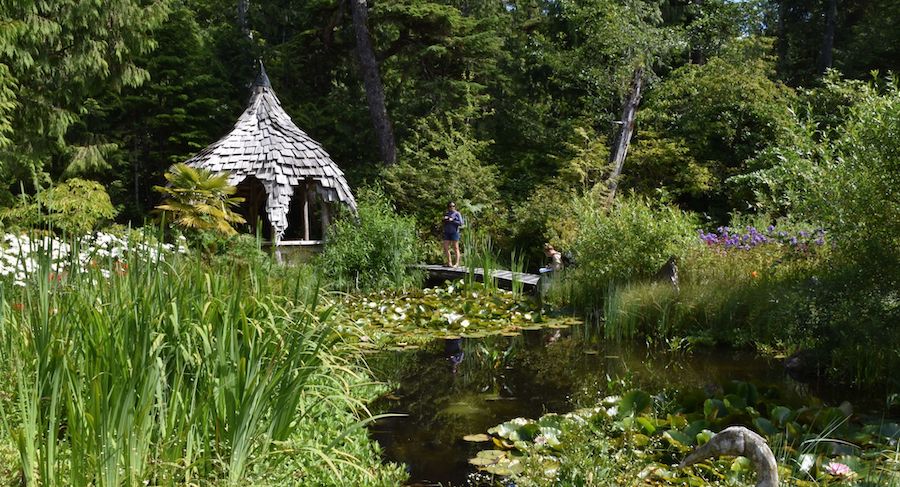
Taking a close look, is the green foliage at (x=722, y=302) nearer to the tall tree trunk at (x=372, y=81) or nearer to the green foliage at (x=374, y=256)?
the green foliage at (x=374, y=256)

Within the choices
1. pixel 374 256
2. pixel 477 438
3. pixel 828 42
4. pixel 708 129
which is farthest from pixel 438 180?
pixel 828 42

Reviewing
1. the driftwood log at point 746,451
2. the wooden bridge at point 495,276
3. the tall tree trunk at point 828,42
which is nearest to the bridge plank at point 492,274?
the wooden bridge at point 495,276

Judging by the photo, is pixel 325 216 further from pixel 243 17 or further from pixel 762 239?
pixel 243 17

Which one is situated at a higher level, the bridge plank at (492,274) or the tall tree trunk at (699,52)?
the tall tree trunk at (699,52)

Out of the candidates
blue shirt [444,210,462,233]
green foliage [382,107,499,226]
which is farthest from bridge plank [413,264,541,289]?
green foliage [382,107,499,226]

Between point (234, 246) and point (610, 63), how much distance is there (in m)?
10.4

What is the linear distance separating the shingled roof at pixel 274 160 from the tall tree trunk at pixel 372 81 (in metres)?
2.83

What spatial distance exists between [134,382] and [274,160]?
34.7 ft

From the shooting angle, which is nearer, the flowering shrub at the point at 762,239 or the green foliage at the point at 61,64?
the flowering shrub at the point at 762,239

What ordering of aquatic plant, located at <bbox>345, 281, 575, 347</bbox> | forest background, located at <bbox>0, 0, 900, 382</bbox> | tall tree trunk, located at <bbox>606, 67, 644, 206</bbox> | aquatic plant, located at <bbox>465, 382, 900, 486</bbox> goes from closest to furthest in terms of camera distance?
aquatic plant, located at <bbox>465, 382, 900, 486</bbox> → aquatic plant, located at <bbox>345, 281, 575, 347</bbox> → forest background, located at <bbox>0, 0, 900, 382</bbox> → tall tree trunk, located at <bbox>606, 67, 644, 206</bbox>

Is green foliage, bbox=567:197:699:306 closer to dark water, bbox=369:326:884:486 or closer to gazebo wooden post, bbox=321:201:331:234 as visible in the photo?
dark water, bbox=369:326:884:486

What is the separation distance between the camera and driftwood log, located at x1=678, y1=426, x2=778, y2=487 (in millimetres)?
2145

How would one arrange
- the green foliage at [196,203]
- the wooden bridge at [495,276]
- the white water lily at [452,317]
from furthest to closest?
the wooden bridge at [495,276], the green foliage at [196,203], the white water lily at [452,317]

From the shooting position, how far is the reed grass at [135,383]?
2.17m
